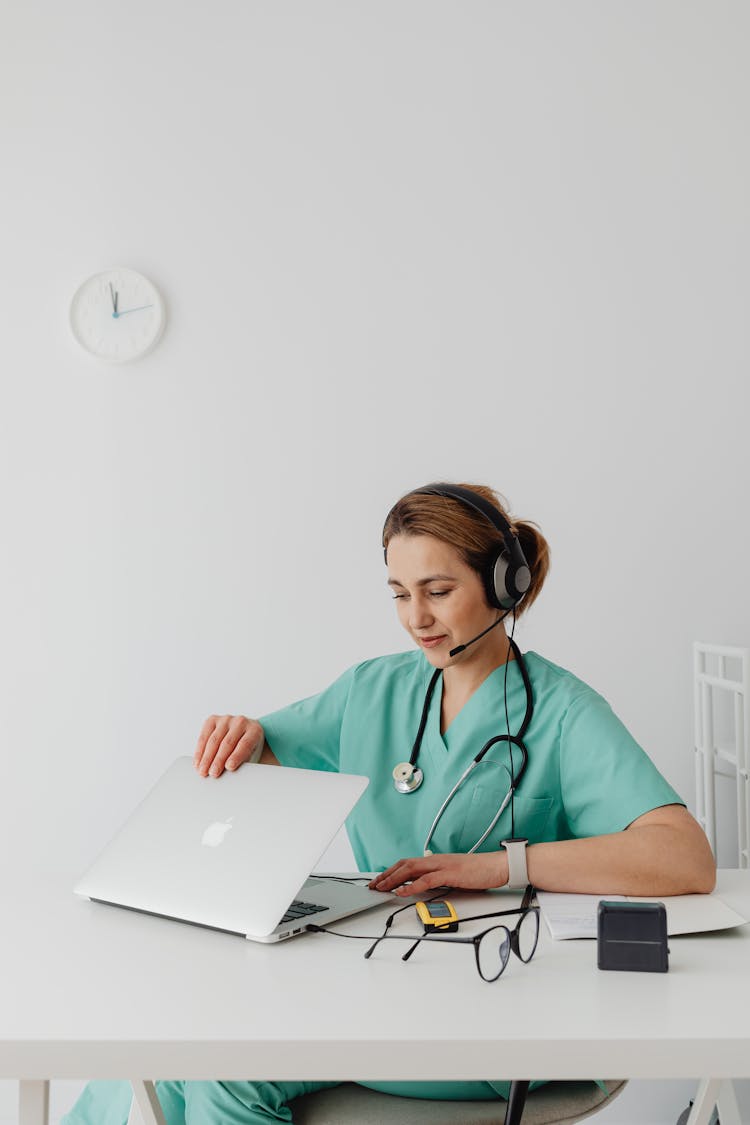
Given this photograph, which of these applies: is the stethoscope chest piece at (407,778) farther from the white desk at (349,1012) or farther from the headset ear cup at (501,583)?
the white desk at (349,1012)

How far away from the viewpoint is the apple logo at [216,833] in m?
1.06

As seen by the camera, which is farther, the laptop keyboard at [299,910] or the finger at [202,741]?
the finger at [202,741]

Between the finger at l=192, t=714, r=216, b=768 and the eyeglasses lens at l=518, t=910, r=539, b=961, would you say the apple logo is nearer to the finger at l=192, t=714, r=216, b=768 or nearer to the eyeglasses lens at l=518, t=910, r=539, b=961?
the finger at l=192, t=714, r=216, b=768

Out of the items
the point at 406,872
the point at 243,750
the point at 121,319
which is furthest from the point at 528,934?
the point at 121,319

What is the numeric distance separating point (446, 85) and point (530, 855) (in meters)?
1.76

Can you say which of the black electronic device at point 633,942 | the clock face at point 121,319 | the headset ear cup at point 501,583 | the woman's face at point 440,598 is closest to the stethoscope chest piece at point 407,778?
the woman's face at point 440,598

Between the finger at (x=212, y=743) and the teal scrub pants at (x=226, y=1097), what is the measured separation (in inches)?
12.6

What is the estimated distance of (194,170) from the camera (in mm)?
2254

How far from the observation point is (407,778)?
1.32 meters

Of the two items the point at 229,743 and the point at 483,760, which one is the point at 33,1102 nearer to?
the point at 229,743

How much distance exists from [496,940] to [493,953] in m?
A: 0.04

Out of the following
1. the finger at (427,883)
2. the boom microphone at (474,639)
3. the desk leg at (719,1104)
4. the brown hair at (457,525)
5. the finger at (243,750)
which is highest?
the brown hair at (457,525)

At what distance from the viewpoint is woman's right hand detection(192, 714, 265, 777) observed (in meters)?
1.17

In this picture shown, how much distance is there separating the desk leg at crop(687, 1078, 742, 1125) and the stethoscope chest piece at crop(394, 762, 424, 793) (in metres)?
0.46
